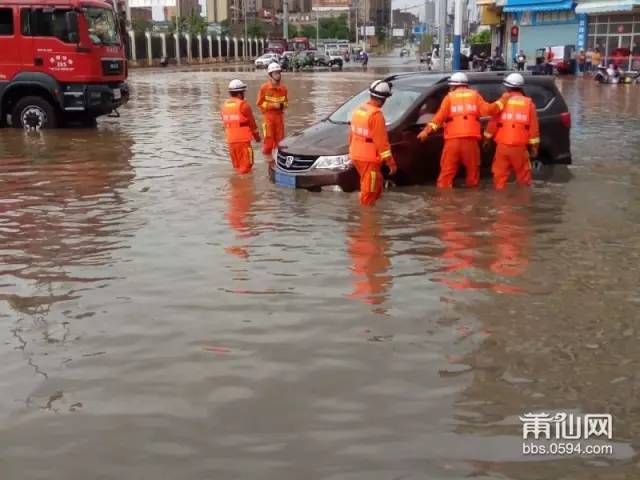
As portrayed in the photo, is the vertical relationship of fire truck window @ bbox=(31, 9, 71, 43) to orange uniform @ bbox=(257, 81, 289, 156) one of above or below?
above

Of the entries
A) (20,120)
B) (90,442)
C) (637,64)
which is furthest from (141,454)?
(637,64)

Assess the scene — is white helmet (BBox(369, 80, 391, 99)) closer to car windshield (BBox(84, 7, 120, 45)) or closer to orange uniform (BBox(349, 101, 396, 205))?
orange uniform (BBox(349, 101, 396, 205))

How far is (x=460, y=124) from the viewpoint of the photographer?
9.14 metres

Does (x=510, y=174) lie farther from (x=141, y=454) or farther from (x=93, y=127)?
(x=93, y=127)

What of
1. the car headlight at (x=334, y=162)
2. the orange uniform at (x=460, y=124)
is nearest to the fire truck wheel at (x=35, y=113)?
the car headlight at (x=334, y=162)

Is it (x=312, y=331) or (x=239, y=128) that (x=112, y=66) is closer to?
(x=239, y=128)

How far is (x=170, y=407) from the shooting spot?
13.8 feet

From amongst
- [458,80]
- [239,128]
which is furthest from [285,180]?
[458,80]

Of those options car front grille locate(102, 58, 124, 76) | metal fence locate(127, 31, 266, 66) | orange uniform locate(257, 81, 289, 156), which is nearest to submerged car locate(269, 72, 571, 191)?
orange uniform locate(257, 81, 289, 156)

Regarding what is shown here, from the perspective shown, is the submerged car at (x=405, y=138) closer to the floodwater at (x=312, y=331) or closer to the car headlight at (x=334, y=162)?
the car headlight at (x=334, y=162)

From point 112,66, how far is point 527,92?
32.3ft

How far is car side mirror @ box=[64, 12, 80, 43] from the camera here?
15812mm

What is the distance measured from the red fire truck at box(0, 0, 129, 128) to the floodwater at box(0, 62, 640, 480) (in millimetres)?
7063

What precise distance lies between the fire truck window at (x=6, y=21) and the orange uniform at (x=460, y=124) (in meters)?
10.6
